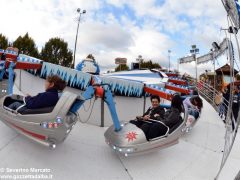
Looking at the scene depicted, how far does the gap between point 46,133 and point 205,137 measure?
15.1 ft

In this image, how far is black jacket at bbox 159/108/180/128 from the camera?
4.58 m

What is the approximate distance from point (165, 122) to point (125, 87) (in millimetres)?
2313

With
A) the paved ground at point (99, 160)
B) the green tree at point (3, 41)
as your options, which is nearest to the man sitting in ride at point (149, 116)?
the paved ground at point (99, 160)

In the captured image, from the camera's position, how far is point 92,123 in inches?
247

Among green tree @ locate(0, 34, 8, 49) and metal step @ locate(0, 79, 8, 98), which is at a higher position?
green tree @ locate(0, 34, 8, 49)

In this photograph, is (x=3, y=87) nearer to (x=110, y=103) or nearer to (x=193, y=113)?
(x=110, y=103)

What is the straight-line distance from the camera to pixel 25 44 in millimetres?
31891

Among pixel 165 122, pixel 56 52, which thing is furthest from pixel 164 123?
pixel 56 52

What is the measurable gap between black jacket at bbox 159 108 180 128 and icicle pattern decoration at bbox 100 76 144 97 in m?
1.95

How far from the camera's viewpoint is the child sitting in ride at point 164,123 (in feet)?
14.0

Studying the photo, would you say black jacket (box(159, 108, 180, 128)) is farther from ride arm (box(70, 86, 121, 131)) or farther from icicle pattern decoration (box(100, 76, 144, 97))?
icicle pattern decoration (box(100, 76, 144, 97))

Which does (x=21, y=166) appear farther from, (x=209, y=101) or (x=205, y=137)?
(x=209, y=101)

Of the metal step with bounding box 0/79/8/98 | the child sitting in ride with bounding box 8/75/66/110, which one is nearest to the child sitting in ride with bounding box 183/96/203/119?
the child sitting in ride with bounding box 8/75/66/110

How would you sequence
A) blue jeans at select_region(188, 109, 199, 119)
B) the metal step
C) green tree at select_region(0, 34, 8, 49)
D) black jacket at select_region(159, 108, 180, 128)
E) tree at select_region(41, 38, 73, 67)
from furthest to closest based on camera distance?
1. tree at select_region(41, 38, 73, 67)
2. green tree at select_region(0, 34, 8, 49)
3. blue jeans at select_region(188, 109, 199, 119)
4. the metal step
5. black jacket at select_region(159, 108, 180, 128)
